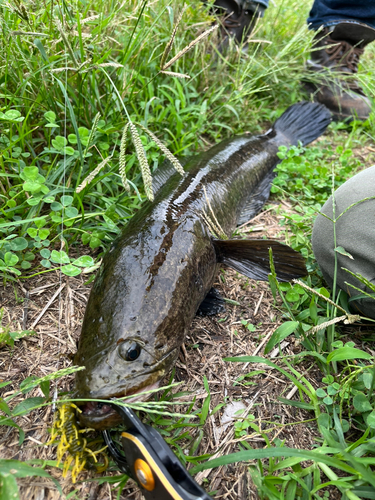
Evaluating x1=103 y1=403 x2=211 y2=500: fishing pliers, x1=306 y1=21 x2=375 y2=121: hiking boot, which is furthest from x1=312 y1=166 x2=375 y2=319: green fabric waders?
x1=306 y1=21 x2=375 y2=121: hiking boot

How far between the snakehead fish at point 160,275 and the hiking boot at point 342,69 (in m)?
2.29

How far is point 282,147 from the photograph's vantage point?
11.6 ft

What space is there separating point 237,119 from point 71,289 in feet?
8.34

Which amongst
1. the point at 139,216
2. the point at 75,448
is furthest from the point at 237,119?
the point at 75,448

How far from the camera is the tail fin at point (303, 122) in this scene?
3811mm

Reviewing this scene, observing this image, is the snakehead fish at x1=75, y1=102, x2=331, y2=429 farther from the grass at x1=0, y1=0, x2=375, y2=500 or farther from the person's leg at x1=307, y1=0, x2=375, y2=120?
the person's leg at x1=307, y1=0, x2=375, y2=120

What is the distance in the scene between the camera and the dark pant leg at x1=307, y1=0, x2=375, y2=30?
421 cm

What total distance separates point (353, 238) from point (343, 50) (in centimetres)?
356

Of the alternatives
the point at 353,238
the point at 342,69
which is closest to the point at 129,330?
the point at 353,238

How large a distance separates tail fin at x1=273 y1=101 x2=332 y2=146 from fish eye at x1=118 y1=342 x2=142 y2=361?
119 inches

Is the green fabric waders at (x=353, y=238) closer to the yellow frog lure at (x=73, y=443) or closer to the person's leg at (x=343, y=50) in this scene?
the yellow frog lure at (x=73, y=443)

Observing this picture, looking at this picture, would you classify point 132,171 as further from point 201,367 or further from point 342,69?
point 342,69

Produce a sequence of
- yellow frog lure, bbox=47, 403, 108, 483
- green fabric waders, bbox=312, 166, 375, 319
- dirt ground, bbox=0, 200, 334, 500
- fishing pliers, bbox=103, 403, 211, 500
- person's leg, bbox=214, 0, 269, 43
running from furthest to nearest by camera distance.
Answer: person's leg, bbox=214, 0, 269, 43 → green fabric waders, bbox=312, 166, 375, 319 → dirt ground, bbox=0, 200, 334, 500 → yellow frog lure, bbox=47, 403, 108, 483 → fishing pliers, bbox=103, 403, 211, 500

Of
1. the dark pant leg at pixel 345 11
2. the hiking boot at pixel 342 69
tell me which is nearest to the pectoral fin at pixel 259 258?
the hiking boot at pixel 342 69
